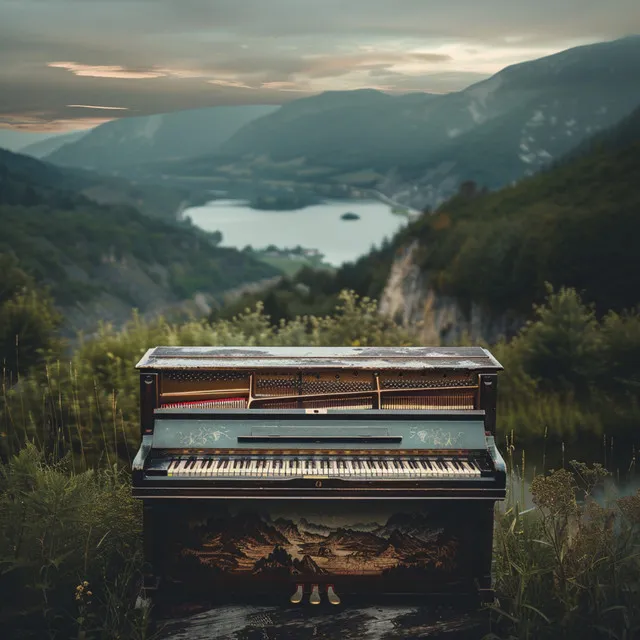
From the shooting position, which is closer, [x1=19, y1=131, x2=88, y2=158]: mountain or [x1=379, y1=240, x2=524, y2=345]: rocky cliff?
[x1=379, y1=240, x2=524, y2=345]: rocky cliff

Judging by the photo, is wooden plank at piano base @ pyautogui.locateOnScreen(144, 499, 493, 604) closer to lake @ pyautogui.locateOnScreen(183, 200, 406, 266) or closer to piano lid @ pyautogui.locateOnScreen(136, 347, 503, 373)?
piano lid @ pyautogui.locateOnScreen(136, 347, 503, 373)

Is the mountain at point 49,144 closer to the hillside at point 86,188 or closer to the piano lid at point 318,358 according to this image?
the hillside at point 86,188

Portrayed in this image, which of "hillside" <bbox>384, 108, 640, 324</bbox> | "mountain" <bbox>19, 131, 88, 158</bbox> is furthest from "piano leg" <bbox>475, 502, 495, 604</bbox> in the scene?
"mountain" <bbox>19, 131, 88, 158</bbox>

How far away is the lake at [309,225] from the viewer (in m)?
22.5

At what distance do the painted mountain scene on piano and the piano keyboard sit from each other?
25 centimetres

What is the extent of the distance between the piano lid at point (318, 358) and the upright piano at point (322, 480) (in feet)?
0.05

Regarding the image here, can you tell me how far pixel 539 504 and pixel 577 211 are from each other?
37.3 ft

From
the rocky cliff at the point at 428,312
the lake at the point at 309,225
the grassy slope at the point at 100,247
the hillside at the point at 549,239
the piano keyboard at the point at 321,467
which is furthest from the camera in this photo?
the lake at the point at 309,225

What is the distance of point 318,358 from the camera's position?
4.39 meters

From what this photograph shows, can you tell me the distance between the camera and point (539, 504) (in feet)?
13.4

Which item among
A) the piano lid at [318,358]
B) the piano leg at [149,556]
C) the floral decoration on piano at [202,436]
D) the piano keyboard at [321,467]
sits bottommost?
the piano leg at [149,556]

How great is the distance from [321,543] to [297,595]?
27cm

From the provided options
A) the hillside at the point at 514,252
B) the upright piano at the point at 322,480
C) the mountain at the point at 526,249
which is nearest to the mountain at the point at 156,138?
the hillside at the point at 514,252

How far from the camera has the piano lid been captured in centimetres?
421
